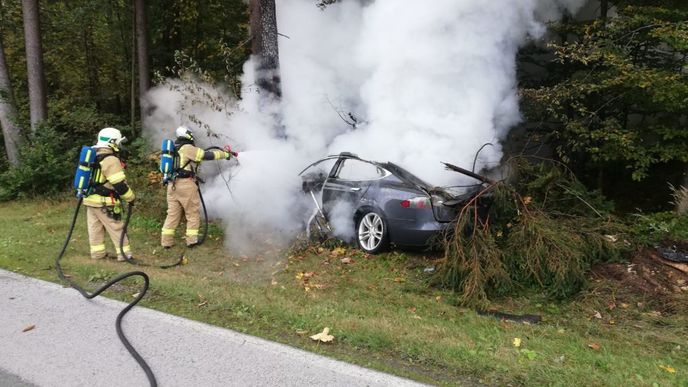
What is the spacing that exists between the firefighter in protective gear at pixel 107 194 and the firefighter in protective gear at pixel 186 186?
833 millimetres

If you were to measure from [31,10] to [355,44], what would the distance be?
9216 mm

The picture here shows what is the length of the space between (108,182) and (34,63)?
8.95 meters

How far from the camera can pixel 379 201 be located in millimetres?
6879

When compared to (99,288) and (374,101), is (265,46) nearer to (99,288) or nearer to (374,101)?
(374,101)

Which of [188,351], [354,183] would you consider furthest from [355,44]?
[188,351]

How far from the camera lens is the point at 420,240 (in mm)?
6512

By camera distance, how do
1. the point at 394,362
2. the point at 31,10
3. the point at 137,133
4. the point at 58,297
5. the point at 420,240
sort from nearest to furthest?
the point at 394,362, the point at 58,297, the point at 420,240, the point at 31,10, the point at 137,133

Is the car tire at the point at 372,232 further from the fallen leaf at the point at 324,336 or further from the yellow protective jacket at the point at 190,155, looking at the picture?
the fallen leaf at the point at 324,336

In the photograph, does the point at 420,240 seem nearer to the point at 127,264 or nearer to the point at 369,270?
the point at 369,270

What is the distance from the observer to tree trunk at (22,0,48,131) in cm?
1306

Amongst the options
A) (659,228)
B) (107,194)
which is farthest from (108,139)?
(659,228)

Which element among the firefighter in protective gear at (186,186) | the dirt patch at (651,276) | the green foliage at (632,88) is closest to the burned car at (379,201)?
the firefighter in protective gear at (186,186)

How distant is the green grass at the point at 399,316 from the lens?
3697 mm

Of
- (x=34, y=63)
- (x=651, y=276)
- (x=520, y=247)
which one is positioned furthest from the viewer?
(x=34, y=63)
